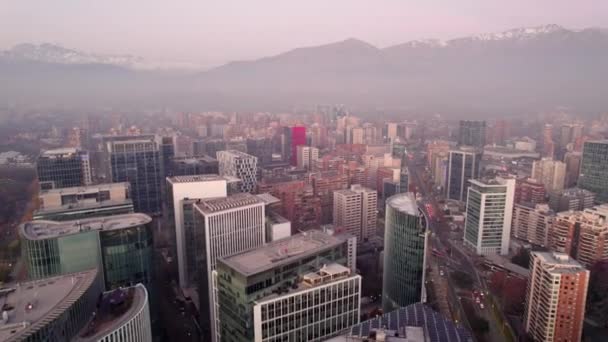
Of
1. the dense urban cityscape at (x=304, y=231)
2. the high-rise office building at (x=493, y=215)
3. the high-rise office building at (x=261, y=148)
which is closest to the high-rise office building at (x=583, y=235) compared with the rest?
the dense urban cityscape at (x=304, y=231)

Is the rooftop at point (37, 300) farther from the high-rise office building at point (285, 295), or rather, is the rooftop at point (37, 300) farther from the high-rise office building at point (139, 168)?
the high-rise office building at point (139, 168)

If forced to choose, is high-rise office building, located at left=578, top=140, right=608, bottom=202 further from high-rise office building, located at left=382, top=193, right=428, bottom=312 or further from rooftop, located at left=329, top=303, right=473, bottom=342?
rooftop, located at left=329, top=303, right=473, bottom=342

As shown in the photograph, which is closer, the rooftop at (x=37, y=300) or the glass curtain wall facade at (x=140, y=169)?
the rooftop at (x=37, y=300)

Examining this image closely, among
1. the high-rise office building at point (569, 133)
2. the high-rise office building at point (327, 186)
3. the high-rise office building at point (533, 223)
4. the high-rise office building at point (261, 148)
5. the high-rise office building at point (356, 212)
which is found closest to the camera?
the high-rise office building at point (533, 223)

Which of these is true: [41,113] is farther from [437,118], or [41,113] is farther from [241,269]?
[437,118]

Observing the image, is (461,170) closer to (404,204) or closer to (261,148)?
(404,204)

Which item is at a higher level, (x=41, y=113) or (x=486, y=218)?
(x=41, y=113)

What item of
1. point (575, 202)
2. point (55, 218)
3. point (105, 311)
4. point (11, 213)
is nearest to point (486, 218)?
point (575, 202)
